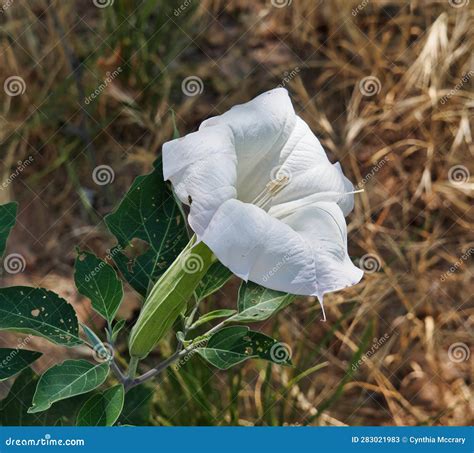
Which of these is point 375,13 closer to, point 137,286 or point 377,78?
point 377,78

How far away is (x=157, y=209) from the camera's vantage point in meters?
1.03

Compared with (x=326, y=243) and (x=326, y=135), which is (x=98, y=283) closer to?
(x=326, y=243)

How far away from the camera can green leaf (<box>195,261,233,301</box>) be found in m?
1.04

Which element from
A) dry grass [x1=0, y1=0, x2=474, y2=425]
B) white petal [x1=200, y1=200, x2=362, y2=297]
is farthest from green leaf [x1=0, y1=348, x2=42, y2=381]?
dry grass [x1=0, y1=0, x2=474, y2=425]

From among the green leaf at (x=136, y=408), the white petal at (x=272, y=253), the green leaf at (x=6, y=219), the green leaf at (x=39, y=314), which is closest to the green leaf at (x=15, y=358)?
the green leaf at (x=39, y=314)

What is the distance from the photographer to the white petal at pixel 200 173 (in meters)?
0.86

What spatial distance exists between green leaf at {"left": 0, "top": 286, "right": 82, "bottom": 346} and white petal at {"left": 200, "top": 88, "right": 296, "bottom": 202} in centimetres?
28

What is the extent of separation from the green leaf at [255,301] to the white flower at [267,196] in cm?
12

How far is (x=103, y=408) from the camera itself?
0.98 metres

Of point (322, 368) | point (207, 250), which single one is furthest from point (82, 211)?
point (207, 250)

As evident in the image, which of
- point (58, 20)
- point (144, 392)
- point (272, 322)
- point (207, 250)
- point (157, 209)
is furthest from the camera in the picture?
point (58, 20)

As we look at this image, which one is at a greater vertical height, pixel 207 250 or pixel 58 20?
pixel 58 20

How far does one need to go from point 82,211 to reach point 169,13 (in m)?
0.63

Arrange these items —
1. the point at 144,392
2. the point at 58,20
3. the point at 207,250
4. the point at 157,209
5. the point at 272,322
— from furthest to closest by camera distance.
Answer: the point at 58,20 < the point at 272,322 < the point at 144,392 < the point at 157,209 < the point at 207,250
